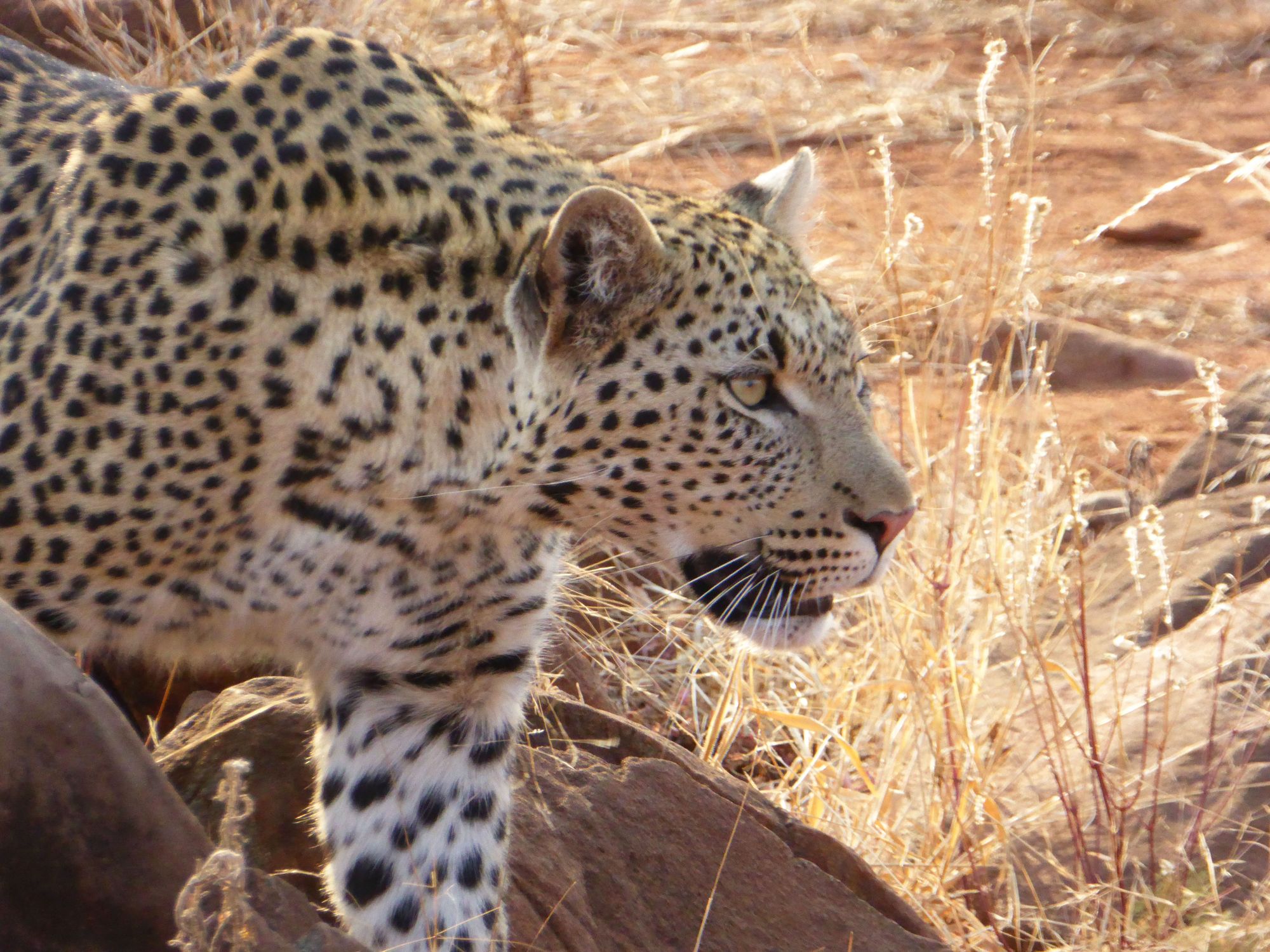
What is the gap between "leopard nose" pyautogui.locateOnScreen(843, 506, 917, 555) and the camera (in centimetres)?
326

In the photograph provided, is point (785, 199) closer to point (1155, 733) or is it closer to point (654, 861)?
point (654, 861)

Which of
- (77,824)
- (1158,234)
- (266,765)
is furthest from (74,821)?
(1158,234)

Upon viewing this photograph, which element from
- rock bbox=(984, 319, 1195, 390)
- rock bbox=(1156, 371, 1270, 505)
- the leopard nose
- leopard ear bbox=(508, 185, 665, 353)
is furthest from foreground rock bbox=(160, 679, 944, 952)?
rock bbox=(984, 319, 1195, 390)

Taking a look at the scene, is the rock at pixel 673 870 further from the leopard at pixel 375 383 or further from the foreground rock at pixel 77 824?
the foreground rock at pixel 77 824

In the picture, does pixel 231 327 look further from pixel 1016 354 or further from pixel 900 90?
pixel 900 90

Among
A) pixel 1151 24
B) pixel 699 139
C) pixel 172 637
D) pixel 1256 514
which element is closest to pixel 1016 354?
pixel 699 139

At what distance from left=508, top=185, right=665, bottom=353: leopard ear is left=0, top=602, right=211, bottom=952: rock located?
3.35 ft

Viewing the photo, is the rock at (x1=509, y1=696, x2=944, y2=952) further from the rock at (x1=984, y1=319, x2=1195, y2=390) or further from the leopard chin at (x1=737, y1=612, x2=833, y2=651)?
the rock at (x1=984, y1=319, x2=1195, y2=390)

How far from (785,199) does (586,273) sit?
0.88 meters

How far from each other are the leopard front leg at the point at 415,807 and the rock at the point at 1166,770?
130 cm

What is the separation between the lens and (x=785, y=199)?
3.79 metres

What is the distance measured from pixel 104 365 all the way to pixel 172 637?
0.57 meters

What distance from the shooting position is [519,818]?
12.5 feet

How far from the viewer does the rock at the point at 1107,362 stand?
24.0ft
